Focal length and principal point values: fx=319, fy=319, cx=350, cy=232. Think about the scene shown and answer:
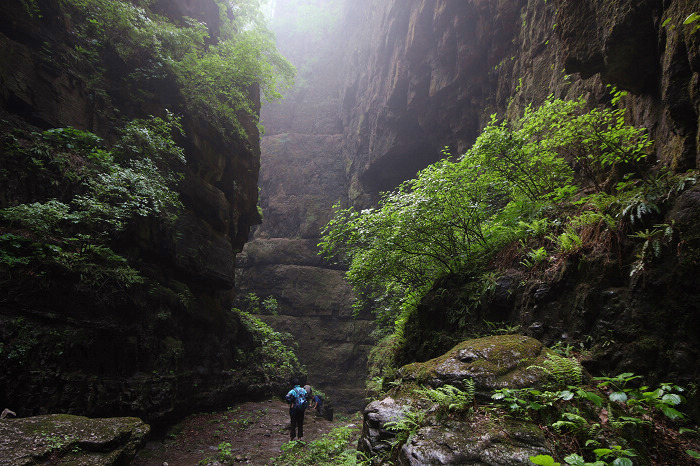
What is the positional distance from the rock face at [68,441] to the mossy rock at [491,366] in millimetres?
4107

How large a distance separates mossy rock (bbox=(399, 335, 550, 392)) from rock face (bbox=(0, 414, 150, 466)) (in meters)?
4.11

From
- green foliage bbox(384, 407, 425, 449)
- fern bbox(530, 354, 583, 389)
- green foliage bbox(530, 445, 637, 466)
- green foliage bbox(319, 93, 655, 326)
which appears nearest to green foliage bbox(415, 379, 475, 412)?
green foliage bbox(384, 407, 425, 449)

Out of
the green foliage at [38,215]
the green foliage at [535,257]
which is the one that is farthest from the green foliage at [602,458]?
the green foliage at [38,215]

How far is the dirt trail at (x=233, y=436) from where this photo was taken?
8.06 m

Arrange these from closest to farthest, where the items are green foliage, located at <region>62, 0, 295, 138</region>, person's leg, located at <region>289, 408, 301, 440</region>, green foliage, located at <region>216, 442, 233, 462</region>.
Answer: green foliage, located at <region>216, 442, 233, 462</region> → person's leg, located at <region>289, 408, 301, 440</region> → green foliage, located at <region>62, 0, 295, 138</region>

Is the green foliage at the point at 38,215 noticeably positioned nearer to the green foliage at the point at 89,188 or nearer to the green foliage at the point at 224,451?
the green foliage at the point at 89,188

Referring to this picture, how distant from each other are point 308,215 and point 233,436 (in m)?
21.3

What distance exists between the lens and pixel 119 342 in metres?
8.09

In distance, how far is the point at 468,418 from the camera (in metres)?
3.29

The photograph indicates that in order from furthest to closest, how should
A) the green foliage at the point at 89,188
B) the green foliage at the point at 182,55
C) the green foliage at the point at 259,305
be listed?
the green foliage at the point at 259,305 → the green foliage at the point at 182,55 → the green foliage at the point at 89,188

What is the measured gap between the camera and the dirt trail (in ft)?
26.4

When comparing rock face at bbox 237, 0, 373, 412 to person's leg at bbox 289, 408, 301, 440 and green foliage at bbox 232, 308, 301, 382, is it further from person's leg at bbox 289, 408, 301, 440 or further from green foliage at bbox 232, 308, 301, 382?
person's leg at bbox 289, 408, 301, 440

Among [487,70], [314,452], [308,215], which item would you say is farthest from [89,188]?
[308,215]

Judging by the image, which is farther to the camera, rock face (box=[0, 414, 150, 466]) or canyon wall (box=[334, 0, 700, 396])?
rock face (box=[0, 414, 150, 466])
